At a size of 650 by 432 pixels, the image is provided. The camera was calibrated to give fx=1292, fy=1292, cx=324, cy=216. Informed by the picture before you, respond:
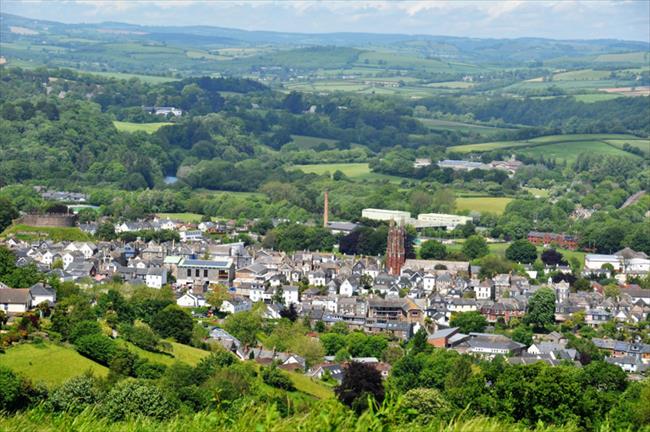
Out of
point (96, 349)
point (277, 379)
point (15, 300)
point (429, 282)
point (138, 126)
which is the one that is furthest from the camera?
point (138, 126)

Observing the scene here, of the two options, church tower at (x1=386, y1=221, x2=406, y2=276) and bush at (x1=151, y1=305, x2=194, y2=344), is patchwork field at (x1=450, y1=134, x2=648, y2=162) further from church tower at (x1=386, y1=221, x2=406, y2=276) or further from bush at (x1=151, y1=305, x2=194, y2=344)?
bush at (x1=151, y1=305, x2=194, y2=344)

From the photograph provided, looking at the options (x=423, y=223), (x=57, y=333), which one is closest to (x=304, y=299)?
(x=57, y=333)

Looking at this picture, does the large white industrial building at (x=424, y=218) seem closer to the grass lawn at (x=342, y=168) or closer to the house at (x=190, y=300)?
the grass lawn at (x=342, y=168)

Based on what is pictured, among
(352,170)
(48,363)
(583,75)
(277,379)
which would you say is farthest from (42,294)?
(583,75)

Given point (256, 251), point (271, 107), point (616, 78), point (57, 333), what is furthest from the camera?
point (616, 78)

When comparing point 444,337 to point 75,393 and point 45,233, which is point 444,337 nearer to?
point 75,393

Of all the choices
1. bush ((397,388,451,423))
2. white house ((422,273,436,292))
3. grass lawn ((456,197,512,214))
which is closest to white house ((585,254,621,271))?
white house ((422,273,436,292))

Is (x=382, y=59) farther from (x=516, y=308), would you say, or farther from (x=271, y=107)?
(x=516, y=308)
